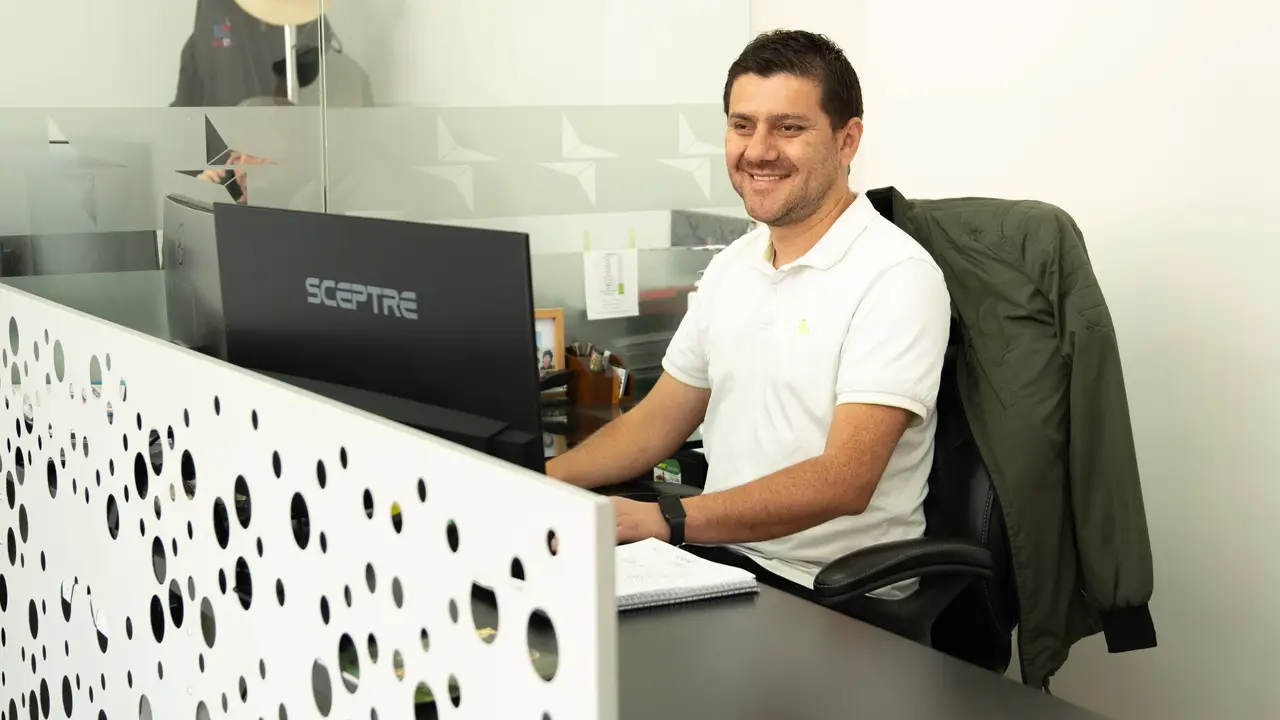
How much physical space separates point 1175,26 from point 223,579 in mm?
2065

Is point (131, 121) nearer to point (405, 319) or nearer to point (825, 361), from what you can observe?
point (825, 361)

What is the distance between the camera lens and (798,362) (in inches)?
90.4

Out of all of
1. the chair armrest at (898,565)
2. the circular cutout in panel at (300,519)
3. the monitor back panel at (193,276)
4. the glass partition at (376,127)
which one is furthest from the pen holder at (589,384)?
the circular cutout in panel at (300,519)

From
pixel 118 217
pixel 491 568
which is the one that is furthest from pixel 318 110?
pixel 491 568

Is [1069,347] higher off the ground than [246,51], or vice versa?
[246,51]

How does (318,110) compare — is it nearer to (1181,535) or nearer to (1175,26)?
(1175,26)

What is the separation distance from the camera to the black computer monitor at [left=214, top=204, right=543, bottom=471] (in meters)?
1.20

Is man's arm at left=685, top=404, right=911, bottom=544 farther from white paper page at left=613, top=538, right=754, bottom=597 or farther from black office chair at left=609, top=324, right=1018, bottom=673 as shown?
white paper page at left=613, top=538, right=754, bottom=597

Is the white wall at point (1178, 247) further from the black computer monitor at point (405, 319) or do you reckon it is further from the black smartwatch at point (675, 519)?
the black computer monitor at point (405, 319)

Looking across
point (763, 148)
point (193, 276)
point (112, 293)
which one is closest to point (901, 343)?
point (763, 148)

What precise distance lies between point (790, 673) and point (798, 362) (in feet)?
3.21

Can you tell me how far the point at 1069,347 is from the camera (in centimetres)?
202

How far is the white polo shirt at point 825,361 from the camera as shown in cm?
215

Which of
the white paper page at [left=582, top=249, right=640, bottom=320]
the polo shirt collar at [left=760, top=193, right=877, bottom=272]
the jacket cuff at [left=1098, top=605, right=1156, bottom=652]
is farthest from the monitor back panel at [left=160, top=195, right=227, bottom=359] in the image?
the jacket cuff at [left=1098, top=605, right=1156, bottom=652]
